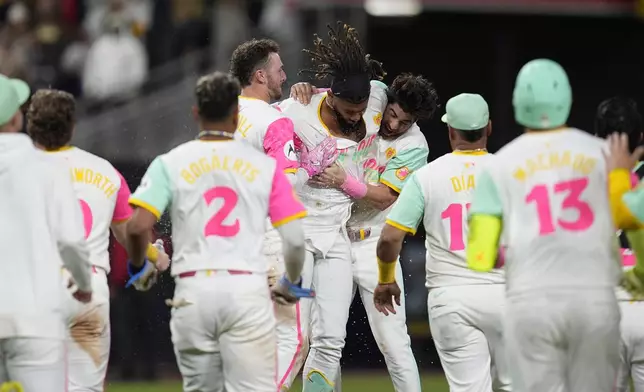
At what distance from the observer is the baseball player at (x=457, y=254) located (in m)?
8.27

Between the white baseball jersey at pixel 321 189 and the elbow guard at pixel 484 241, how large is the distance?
2.83 metres

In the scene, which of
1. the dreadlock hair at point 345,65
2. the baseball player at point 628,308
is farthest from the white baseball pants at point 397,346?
the baseball player at point 628,308

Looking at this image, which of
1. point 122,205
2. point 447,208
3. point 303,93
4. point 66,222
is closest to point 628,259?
point 447,208

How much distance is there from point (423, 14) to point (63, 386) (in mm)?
11460

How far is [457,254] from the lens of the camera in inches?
330

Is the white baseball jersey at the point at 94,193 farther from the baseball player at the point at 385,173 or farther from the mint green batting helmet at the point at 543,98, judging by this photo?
the mint green batting helmet at the point at 543,98

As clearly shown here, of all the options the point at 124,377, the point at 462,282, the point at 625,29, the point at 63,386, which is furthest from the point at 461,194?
the point at 625,29

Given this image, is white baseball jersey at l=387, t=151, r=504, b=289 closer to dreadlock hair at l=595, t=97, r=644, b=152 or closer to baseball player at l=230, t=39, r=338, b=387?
dreadlock hair at l=595, t=97, r=644, b=152

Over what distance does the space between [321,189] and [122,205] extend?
6.02 feet

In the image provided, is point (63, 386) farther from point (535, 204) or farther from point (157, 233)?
point (157, 233)

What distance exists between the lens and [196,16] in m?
16.9

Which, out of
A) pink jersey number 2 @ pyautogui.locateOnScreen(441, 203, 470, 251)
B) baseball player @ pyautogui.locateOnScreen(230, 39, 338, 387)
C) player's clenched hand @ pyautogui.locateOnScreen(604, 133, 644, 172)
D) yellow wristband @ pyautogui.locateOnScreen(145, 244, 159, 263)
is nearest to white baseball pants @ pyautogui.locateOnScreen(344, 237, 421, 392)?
baseball player @ pyautogui.locateOnScreen(230, 39, 338, 387)

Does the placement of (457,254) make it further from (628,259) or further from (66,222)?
(66,222)

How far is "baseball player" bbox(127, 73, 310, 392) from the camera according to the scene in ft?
22.3
